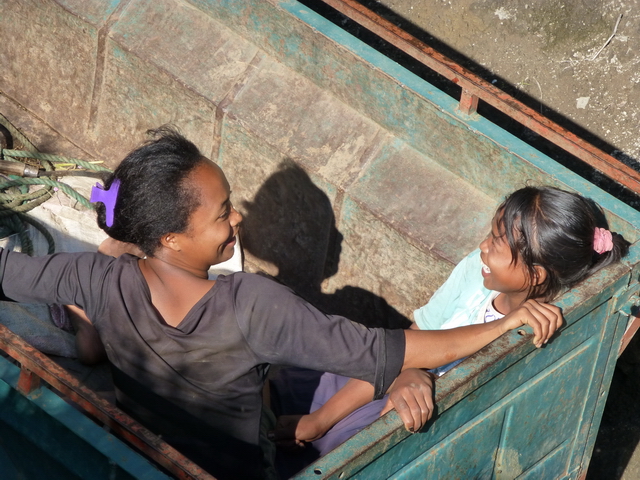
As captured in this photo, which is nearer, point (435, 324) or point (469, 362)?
point (469, 362)

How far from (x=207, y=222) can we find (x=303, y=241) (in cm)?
139

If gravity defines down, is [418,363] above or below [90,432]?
above

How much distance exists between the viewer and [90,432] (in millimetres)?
1969

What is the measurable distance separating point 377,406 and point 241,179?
5.11ft

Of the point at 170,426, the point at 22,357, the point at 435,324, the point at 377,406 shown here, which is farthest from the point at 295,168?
the point at 22,357

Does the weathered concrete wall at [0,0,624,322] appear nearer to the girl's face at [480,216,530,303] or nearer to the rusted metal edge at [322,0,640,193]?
the rusted metal edge at [322,0,640,193]

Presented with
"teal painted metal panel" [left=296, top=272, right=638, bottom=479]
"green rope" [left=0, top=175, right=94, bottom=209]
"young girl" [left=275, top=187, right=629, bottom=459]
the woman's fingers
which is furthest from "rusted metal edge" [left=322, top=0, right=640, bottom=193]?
"green rope" [left=0, top=175, right=94, bottom=209]

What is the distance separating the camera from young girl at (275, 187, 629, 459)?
2486mm

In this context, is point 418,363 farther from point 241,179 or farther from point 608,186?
point 608,186

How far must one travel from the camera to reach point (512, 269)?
2.54 meters

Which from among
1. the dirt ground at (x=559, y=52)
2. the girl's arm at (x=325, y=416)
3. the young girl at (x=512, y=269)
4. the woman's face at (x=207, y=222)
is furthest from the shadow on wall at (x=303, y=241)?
the dirt ground at (x=559, y=52)

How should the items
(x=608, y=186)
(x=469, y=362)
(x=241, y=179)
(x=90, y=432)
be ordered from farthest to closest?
(x=608, y=186)
(x=241, y=179)
(x=469, y=362)
(x=90, y=432)

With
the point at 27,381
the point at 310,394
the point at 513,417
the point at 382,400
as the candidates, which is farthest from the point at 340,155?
the point at 27,381

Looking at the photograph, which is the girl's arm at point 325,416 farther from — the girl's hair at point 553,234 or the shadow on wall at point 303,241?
the shadow on wall at point 303,241
